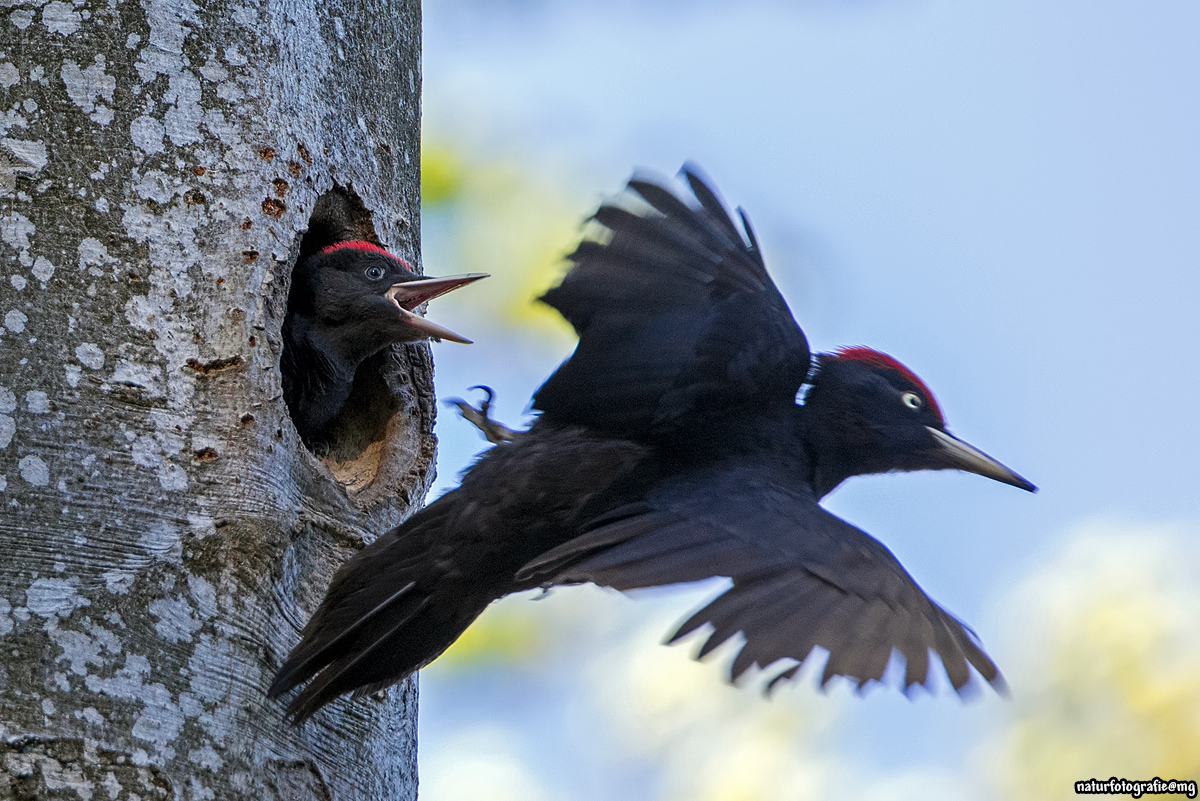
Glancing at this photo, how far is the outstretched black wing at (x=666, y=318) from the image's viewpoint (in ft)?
8.85

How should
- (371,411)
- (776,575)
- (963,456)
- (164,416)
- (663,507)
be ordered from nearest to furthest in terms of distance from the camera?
(164,416) → (776,575) → (663,507) → (963,456) → (371,411)

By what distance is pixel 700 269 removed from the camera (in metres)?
2.71

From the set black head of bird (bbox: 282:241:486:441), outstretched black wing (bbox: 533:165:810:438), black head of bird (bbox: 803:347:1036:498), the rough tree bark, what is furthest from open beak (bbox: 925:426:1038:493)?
the rough tree bark

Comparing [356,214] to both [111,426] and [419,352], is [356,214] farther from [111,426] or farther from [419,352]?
[111,426]

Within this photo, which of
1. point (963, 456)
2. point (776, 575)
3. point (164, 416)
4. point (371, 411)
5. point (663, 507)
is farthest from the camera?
point (371, 411)

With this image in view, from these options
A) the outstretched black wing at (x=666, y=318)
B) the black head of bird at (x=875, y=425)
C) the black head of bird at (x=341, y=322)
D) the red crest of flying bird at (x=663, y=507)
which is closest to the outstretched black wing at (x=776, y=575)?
the red crest of flying bird at (x=663, y=507)

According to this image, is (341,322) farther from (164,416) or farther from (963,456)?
(963,456)

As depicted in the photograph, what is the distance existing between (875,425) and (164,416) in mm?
1662

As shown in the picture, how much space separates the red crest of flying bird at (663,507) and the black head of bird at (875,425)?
0.12 m

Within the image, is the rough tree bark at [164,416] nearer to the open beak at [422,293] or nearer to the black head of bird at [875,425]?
the open beak at [422,293]

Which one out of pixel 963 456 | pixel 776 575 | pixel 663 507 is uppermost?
pixel 963 456

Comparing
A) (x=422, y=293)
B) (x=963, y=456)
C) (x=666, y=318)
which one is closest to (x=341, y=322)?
(x=422, y=293)

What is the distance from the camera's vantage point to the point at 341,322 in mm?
3430

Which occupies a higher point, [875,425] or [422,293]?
[422,293]
